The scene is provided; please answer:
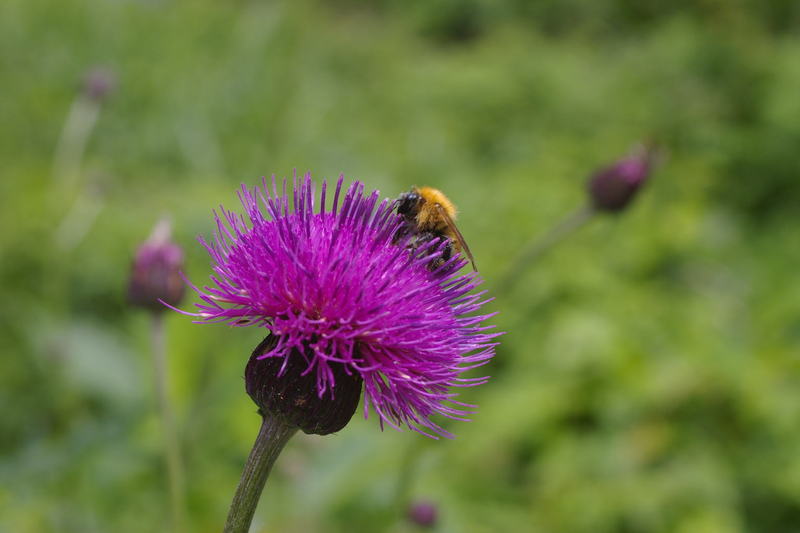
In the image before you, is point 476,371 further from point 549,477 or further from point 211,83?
point 211,83

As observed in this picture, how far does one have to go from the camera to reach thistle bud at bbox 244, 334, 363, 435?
147cm

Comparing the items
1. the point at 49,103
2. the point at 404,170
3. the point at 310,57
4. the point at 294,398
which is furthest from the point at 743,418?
the point at 310,57

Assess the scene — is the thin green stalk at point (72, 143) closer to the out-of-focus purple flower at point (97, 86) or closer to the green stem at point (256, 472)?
the out-of-focus purple flower at point (97, 86)

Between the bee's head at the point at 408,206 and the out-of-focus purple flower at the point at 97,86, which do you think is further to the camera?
the out-of-focus purple flower at the point at 97,86

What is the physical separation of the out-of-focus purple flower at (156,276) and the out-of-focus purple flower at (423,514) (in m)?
0.94

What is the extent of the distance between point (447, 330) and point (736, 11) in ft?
31.5

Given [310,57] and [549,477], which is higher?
[310,57]

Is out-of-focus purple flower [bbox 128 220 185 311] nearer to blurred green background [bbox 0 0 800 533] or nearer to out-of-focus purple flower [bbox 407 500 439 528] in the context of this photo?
blurred green background [bbox 0 0 800 533]

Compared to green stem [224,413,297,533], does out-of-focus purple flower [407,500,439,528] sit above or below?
below

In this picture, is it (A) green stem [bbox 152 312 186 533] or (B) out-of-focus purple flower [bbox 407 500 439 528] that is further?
(B) out-of-focus purple flower [bbox 407 500 439 528]

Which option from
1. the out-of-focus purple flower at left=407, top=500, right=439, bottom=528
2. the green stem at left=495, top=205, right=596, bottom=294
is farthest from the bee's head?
the out-of-focus purple flower at left=407, top=500, right=439, bottom=528

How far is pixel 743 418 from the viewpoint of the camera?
4078 mm

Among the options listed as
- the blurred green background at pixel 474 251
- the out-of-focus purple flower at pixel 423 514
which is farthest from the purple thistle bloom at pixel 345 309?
the out-of-focus purple flower at pixel 423 514

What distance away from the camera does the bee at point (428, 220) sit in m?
1.88
